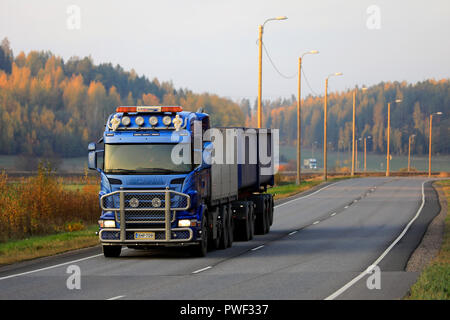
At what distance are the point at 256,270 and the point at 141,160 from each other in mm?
4226

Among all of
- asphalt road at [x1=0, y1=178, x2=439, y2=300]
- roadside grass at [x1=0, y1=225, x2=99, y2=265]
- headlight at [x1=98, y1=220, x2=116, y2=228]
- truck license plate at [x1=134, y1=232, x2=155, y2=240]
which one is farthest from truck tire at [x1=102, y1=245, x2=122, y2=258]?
roadside grass at [x1=0, y1=225, x2=99, y2=265]

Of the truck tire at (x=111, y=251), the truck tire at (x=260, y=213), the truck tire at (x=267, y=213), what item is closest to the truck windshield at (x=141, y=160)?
the truck tire at (x=111, y=251)

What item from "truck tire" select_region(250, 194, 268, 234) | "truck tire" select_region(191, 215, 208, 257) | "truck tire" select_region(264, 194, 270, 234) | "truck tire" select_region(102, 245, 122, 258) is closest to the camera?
"truck tire" select_region(191, 215, 208, 257)

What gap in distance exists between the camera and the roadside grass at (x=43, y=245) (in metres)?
21.9

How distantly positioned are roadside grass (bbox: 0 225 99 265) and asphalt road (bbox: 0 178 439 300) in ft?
1.85

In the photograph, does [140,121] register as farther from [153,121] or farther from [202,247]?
[202,247]

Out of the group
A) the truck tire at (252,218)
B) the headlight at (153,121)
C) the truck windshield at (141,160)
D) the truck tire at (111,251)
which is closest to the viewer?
the truck windshield at (141,160)

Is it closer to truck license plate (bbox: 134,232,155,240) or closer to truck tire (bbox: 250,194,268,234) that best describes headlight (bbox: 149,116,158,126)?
truck license plate (bbox: 134,232,155,240)

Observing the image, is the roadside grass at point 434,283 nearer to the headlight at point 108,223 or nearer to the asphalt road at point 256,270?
the asphalt road at point 256,270

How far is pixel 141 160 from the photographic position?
68.9ft

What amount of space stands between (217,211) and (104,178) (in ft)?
12.5

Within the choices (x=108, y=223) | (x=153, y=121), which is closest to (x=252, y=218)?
(x=153, y=121)

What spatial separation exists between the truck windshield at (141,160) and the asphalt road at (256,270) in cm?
231

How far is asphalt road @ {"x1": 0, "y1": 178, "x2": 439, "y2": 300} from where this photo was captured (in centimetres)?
1531
